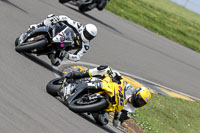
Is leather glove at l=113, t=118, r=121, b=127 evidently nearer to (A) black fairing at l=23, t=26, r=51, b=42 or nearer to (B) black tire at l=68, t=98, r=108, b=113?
(B) black tire at l=68, t=98, r=108, b=113

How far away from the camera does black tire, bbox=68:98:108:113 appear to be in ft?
28.2

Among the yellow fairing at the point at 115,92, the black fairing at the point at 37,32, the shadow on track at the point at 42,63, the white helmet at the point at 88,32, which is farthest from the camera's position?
the shadow on track at the point at 42,63

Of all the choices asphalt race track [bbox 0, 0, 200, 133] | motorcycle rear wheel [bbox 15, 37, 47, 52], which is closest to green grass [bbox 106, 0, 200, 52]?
asphalt race track [bbox 0, 0, 200, 133]

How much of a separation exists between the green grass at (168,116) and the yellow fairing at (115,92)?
2.15 m

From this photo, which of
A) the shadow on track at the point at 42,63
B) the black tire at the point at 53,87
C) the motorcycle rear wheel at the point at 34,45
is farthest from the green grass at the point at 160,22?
the black tire at the point at 53,87

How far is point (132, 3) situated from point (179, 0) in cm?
1640

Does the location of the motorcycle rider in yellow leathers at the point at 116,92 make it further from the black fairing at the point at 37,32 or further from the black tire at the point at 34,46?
the black fairing at the point at 37,32

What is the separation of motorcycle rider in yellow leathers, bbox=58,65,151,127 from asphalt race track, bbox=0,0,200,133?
33 cm

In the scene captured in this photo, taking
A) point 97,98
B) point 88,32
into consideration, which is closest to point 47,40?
point 88,32

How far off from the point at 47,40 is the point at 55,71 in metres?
0.89

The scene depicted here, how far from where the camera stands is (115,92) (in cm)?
879

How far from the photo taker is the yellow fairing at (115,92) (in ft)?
28.7

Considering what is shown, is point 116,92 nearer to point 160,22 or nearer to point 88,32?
point 88,32

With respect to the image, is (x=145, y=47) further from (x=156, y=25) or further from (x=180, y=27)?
(x=180, y=27)
